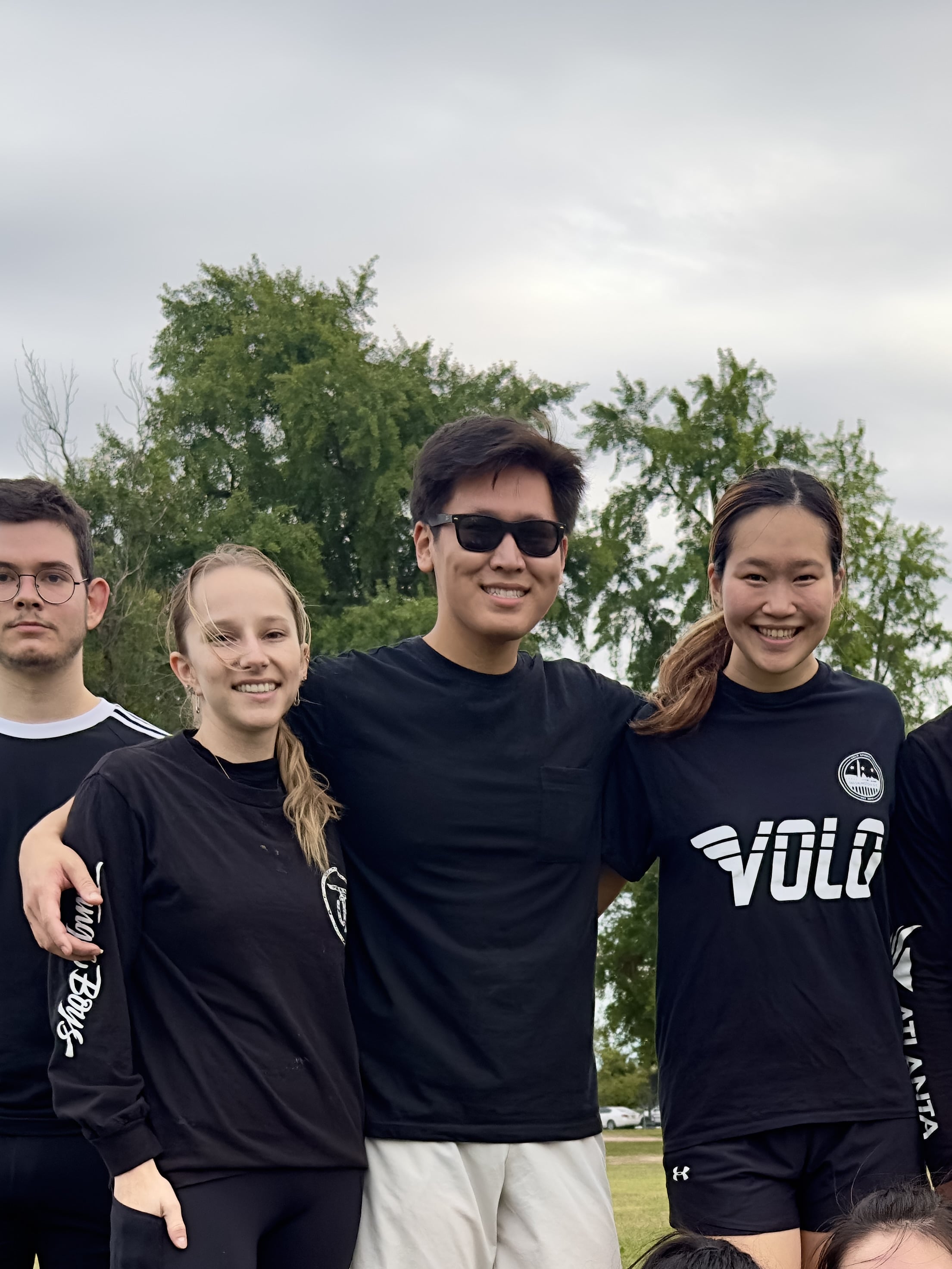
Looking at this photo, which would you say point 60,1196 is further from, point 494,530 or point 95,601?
point 494,530

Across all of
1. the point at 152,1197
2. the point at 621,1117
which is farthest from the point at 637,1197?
the point at 621,1117

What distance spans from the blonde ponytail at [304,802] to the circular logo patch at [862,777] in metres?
1.40

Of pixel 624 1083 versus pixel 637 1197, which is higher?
pixel 637 1197

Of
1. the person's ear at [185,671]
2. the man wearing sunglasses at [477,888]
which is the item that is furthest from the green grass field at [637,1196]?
the person's ear at [185,671]

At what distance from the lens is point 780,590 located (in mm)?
4016

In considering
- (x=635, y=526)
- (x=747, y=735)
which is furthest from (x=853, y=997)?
(x=635, y=526)

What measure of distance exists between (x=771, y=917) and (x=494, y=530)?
50.9 inches

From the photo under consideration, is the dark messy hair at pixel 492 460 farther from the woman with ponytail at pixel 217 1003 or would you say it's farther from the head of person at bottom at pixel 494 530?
the woman with ponytail at pixel 217 1003

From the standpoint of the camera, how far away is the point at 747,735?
407cm

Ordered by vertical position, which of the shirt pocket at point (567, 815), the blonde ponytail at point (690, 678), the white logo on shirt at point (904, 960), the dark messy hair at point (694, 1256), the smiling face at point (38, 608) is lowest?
the dark messy hair at point (694, 1256)

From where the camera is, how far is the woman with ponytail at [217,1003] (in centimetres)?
323

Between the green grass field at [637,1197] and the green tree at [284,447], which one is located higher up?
the green tree at [284,447]

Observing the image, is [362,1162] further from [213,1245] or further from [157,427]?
[157,427]

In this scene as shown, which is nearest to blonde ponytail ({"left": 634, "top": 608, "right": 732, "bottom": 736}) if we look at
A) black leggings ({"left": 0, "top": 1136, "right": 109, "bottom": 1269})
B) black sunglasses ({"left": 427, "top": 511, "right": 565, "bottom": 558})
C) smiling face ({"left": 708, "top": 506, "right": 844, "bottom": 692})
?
smiling face ({"left": 708, "top": 506, "right": 844, "bottom": 692})
